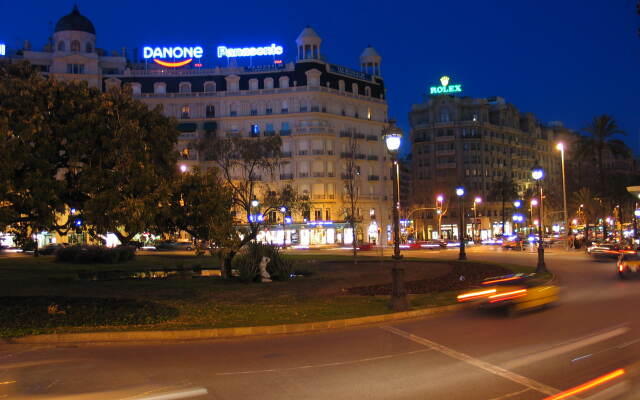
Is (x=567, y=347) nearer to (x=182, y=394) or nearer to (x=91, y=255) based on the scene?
(x=182, y=394)

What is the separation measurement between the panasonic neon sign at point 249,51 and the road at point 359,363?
73.8 meters

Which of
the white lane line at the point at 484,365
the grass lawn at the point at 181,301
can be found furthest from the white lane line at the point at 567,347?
the grass lawn at the point at 181,301

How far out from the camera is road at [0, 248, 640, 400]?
9.12m

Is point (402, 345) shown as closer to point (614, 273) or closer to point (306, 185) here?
point (614, 273)

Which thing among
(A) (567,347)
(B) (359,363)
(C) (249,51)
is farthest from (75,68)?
(A) (567,347)

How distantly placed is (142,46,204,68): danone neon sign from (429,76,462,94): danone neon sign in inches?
2177

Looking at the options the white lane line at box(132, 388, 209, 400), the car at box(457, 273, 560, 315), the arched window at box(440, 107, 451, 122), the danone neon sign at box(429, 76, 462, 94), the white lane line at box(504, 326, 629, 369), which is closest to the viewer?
the white lane line at box(132, 388, 209, 400)

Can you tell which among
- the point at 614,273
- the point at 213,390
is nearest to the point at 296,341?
the point at 213,390

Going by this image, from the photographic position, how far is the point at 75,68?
77312mm

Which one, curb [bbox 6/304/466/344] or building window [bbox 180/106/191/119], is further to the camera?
building window [bbox 180/106/191/119]

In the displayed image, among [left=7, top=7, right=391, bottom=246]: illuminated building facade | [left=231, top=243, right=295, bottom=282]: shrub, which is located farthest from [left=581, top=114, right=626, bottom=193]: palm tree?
[left=231, top=243, right=295, bottom=282]: shrub

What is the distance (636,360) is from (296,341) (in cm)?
720

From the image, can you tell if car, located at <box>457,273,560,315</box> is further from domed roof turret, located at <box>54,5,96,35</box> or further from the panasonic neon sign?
domed roof turret, located at <box>54,5,96,35</box>

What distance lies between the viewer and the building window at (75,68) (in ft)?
252
